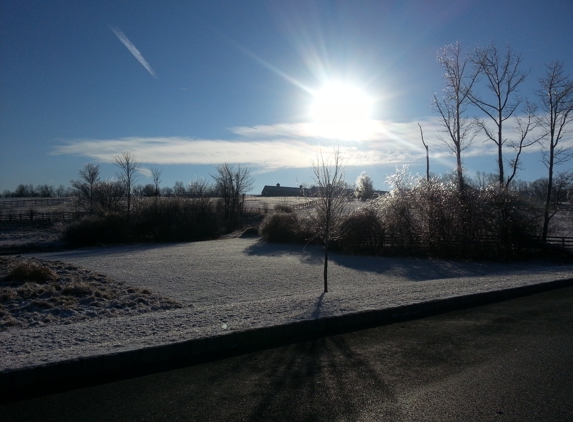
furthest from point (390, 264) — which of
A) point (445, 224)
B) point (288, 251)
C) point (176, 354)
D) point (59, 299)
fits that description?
point (176, 354)

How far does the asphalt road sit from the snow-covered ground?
1059 millimetres

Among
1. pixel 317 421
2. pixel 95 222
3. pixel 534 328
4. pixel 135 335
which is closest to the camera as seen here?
pixel 317 421

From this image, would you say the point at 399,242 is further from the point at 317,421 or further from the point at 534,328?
the point at 317,421

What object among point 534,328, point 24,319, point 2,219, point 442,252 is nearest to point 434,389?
point 534,328

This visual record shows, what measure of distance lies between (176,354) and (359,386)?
2.58 m

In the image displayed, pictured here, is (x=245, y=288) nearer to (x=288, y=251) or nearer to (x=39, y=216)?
(x=288, y=251)

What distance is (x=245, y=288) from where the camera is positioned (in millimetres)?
16422

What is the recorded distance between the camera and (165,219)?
44812 mm

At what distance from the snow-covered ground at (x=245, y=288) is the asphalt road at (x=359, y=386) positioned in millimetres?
1059

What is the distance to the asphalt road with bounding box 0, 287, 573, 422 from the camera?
457cm

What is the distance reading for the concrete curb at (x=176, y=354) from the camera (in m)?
5.34

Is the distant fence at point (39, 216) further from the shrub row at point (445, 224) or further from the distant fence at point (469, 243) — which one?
the distant fence at point (469, 243)

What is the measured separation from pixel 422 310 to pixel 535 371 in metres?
3.64

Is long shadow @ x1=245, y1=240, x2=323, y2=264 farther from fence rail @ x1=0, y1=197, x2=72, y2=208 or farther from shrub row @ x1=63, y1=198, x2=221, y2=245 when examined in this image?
fence rail @ x1=0, y1=197, x2=72, y2=208
